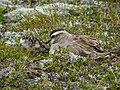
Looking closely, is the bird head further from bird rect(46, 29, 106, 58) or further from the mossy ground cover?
the mossy ground cover

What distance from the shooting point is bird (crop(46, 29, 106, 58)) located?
1036 cm

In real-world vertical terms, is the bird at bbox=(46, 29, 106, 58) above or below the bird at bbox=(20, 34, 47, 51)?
above

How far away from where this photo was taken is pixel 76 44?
10586 millimetres

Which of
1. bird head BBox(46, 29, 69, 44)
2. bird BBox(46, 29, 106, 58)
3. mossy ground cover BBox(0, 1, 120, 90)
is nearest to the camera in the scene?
mossy ground cover BBox(0, 1, 120, 90)

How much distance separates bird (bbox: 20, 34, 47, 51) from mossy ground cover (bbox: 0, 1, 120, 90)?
18cm

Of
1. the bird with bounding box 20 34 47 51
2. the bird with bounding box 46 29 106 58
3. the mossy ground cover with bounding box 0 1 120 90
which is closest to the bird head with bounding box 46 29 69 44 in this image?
the bird with bounding box 46 29 106 58

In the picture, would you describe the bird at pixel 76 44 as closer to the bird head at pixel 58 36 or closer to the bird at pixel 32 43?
the bird head at pixel 58 36

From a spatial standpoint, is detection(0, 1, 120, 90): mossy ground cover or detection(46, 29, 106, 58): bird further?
detection(46, 29, 106, 58): bird

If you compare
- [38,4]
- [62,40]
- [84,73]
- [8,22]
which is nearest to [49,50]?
[62,40]

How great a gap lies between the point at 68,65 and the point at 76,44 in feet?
2.87

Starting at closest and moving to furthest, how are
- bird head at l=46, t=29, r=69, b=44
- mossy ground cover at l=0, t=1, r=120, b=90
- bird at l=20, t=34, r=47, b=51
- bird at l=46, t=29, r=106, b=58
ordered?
1. mossy ground cover at l=0, t=1, r=120, b=90
2. bird at l=46, t=29, r=106, b=58
3. bird head at l=46, t=29, r=69, b=44
4. bird at l=20, t=34, r=47, b=51

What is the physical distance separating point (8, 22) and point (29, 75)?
18.5ft

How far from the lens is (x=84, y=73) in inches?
372

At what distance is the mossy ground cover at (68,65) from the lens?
8.96 m
